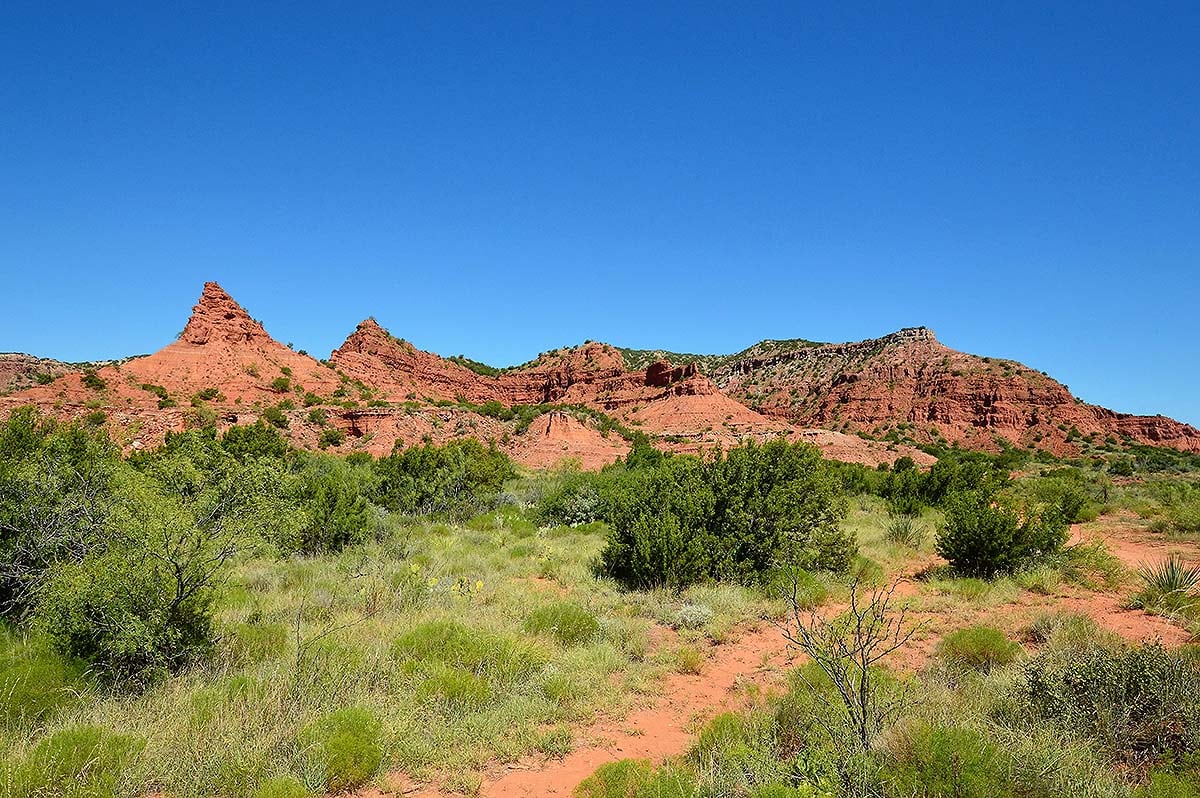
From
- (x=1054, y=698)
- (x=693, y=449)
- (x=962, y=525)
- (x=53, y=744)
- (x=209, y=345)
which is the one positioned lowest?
(x=53, y=744)

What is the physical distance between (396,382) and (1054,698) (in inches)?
2227

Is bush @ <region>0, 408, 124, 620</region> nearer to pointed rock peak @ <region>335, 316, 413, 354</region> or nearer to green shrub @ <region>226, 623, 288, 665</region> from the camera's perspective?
green shrub @ <region>226, 623, 288, 665</region>

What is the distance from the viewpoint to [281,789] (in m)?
3.84

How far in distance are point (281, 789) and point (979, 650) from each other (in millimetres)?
6324

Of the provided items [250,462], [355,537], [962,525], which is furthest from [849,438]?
[250,462]

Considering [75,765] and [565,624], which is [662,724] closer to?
[565,624]

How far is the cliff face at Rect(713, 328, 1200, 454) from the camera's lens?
58.2m

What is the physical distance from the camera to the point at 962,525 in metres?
10.0

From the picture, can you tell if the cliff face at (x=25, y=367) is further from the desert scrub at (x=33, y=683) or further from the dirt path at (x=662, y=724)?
the dirt path at (x=662, y=724)

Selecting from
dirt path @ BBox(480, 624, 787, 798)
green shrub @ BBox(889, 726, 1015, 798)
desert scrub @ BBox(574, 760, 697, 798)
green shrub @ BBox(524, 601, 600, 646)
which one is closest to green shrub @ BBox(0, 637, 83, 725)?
dirt path @ BBox(480, 624, 787, 798)

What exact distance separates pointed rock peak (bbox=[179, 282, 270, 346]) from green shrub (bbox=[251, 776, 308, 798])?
149 ft

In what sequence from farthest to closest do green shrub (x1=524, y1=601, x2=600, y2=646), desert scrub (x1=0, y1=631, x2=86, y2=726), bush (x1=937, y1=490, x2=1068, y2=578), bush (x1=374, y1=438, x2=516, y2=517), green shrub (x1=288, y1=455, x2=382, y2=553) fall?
1. bush (x1=374, y1=438, x2=516, y2=517)
2. green shrub (x1=288, y1=455, x2=382, y2=553)
3. bush (x1=937, y1=490, x2=1068, y2=578)
4. green shrub (x1=524, y1=601, x2=600, y2=646)
5. desert scrub (x1=0, y1=631, x2=86, y2=726)

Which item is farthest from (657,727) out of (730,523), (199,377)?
(199,377)

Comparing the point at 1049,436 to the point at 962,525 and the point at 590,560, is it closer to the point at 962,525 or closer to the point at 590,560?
the point at 962,525
